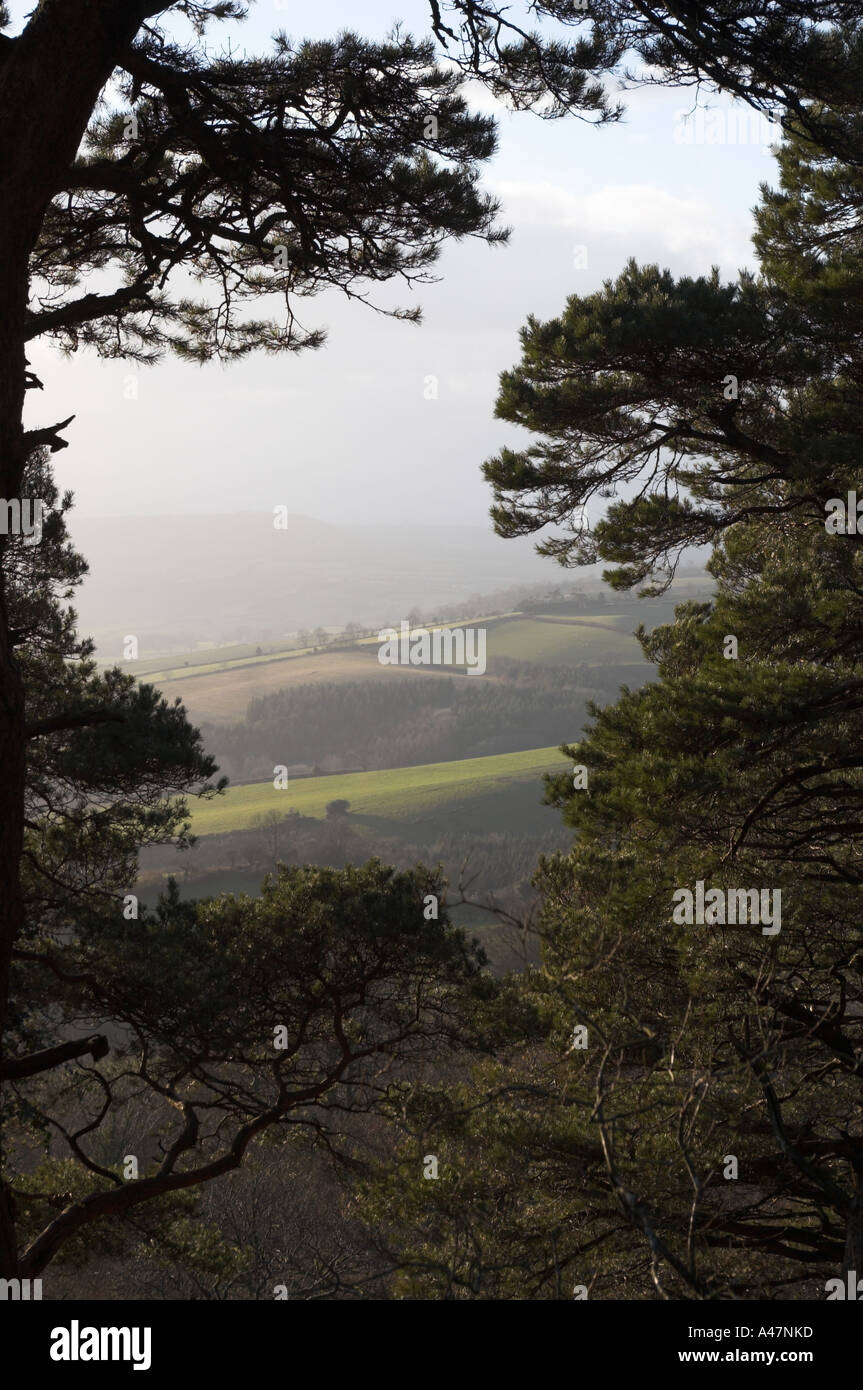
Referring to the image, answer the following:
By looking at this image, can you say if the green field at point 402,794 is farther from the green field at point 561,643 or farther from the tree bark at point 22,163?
the tree bark at point 22,163

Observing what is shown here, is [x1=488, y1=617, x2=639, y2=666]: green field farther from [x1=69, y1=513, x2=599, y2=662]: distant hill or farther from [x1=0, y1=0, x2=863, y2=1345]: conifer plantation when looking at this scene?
[x1=0, y1=0, x2=863, y2=1345]: conifer plantation

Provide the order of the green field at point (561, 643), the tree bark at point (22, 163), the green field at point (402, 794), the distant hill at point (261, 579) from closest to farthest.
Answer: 1. the tree bark at point (22, 163)
2. the green field at point (402, 794)
3. the green field at point (561, 643)
4. the distant hill at point (261, 579)

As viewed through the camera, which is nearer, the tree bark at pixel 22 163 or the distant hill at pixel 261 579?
the tree bark at pixel 22 163

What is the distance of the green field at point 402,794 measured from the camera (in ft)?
174

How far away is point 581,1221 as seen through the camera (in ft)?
23.9

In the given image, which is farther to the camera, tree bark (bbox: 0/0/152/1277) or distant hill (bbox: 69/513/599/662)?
distant hill (bbox: 69/513/599/662)

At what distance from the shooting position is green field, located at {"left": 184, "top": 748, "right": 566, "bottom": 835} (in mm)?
53094

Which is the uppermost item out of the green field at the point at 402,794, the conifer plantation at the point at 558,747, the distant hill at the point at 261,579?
the distant hill at the point at 261,579

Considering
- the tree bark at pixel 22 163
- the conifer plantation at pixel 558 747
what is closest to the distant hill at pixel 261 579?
the conifer plantation at pixel 558 747

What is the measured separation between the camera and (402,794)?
186 ft

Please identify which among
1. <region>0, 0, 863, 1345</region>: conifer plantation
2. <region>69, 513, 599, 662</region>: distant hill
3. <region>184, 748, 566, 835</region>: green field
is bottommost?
<region>184, 748, 566, 835</region>: green field

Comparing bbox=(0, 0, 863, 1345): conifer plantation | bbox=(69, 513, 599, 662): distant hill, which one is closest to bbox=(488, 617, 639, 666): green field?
bbox=(69, 513, 599, 662): distant hill

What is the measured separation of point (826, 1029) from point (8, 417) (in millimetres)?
5820

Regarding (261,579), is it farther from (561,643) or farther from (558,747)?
(558,747)
